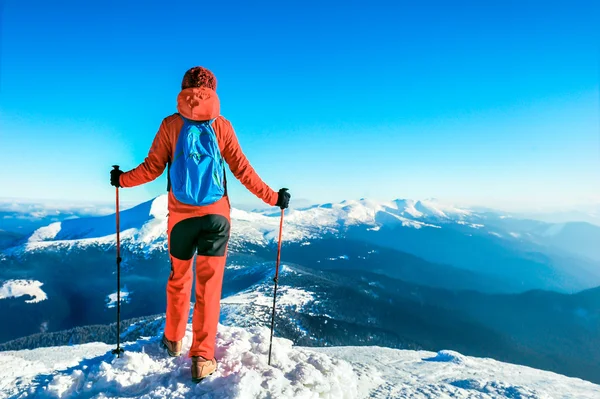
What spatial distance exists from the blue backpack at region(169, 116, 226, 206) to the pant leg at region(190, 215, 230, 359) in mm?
433

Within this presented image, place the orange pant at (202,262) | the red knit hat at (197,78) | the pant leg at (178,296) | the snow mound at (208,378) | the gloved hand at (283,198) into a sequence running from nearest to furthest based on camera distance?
the snow mound at (208,378) < the red knit hat at (197,78) < the orange pant at (202,262) < the pant leg at (178,296) < the gloved hand at (283,198)

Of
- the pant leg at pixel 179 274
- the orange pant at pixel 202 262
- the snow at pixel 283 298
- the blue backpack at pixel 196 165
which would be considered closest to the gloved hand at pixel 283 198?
the orange pant at pixel 202 262

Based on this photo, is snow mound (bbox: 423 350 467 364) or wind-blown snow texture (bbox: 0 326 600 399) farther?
snow mound (bbox: 423 350 467 364)

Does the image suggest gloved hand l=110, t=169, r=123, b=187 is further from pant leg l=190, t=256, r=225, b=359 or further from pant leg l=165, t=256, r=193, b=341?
pant leg l=190, t=256, r=225, b=359

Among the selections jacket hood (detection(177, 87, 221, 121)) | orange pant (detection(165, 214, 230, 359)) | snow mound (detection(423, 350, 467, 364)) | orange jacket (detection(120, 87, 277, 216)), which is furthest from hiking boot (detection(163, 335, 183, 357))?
snow mound (detection(423, 350, 467, 364))

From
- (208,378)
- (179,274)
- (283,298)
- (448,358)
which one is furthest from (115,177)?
(283,298)

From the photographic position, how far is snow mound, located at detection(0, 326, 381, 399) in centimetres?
465

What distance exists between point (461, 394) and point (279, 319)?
11825 centimetres

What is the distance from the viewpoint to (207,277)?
513cm

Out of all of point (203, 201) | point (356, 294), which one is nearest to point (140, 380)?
point (203, 201)

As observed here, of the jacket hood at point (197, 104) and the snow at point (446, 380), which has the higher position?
the jacket hood at point (197, 104)

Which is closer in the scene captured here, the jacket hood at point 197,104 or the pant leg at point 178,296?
the jacket hood at point 197,104

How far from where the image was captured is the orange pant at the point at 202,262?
16.6ft

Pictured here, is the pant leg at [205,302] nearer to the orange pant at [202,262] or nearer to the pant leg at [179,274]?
the orange pant at [202,262]
